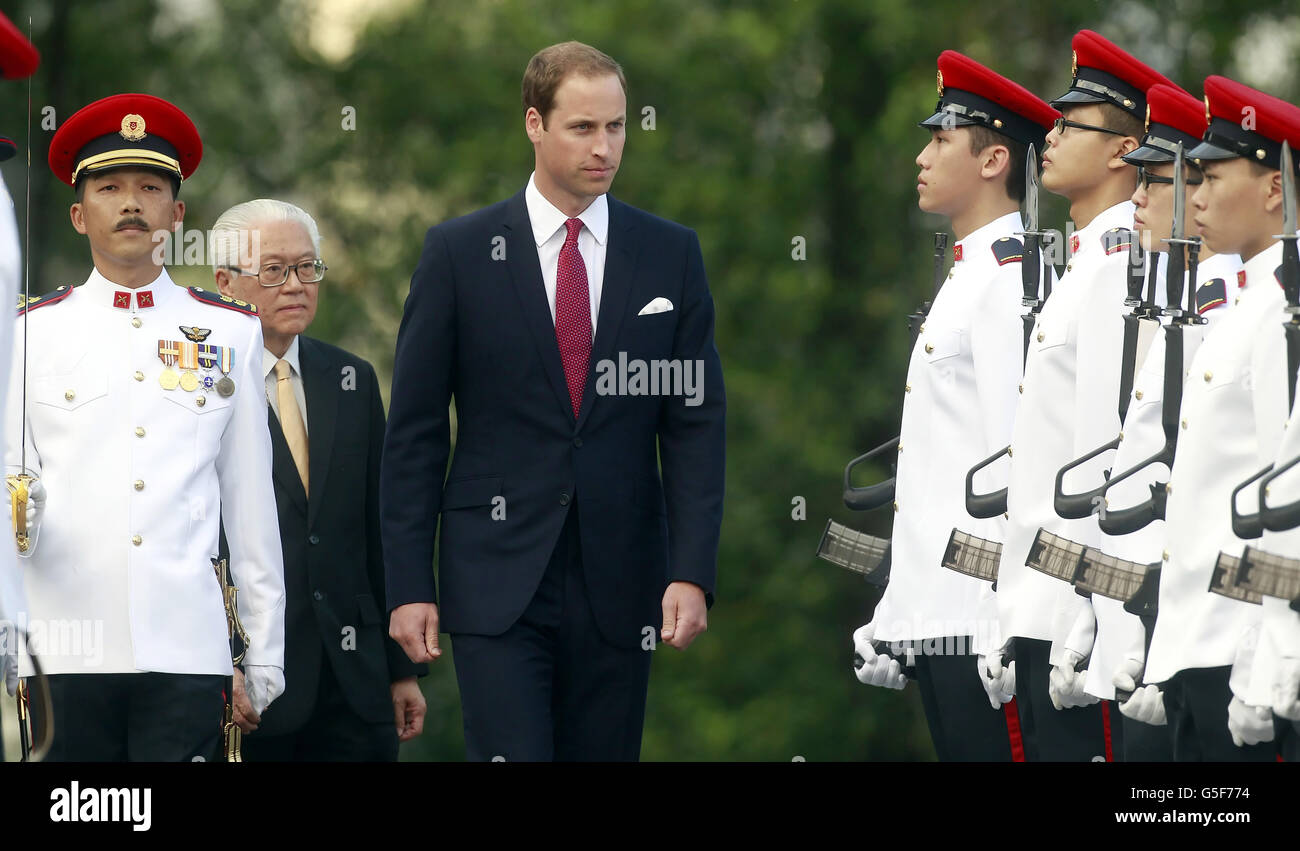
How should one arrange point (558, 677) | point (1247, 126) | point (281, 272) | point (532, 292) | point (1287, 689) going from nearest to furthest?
point (1287, 689) < point (1247, 126) < point (558, 677) < point (532, 292) < point (281, 272)

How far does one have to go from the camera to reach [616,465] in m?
5.95

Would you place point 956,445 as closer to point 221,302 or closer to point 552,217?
point 552,217

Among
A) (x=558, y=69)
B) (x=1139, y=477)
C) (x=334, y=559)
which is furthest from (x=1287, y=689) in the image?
(x=334, y=559)

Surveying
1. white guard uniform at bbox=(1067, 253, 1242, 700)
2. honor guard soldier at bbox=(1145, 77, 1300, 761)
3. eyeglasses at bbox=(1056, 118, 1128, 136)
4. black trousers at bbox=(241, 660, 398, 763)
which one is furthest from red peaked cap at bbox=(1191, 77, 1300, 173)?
black trousers at bbox=(241, 660, 398, 763)

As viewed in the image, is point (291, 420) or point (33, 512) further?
point (291, 420)

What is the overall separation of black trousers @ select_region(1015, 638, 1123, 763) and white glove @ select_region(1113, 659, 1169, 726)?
549 mm

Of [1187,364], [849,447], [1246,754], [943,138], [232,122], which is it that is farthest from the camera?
[232,122]

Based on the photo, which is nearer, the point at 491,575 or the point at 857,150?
the point at 491,575

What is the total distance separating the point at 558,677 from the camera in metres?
5.88

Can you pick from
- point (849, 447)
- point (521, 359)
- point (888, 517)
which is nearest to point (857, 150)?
point (849, 447)

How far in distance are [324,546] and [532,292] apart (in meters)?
1.52

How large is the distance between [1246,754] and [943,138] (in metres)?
2.60
